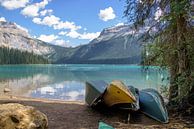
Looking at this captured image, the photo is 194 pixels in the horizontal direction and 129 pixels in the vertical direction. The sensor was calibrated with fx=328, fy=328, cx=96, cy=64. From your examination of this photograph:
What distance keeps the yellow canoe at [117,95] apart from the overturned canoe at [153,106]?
0.50 m

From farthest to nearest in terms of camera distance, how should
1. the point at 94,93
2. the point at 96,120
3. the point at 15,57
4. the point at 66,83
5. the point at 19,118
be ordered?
the point at 15,57, the point at 66,83, the point at 94,93, the point at 96,120, the point at 19,118

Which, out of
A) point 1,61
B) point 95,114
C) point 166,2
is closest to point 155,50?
point 166,2

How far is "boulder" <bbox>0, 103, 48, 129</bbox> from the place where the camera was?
752cm

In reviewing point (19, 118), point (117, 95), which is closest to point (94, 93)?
point (117, 95)

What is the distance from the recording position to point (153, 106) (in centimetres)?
1099

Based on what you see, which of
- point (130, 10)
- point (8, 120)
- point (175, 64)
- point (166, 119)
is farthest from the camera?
point (130, 10)

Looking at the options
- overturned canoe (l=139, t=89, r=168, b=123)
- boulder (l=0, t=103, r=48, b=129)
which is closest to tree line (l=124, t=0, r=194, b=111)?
overturned canoe (l=139, t=89, r=168, b=123)

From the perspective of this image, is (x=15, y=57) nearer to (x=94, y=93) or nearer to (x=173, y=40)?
(x=94, y=93)

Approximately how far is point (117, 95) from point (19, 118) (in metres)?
4.44

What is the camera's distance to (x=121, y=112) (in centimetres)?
1145

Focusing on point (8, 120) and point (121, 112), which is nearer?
point (8, 120)

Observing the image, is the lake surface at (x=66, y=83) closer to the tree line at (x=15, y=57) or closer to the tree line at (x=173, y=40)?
the tree line at (x=173, y=40)

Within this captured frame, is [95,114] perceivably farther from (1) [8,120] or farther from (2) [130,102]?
(1) [8,120]

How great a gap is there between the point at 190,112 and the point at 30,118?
5.27 metres
